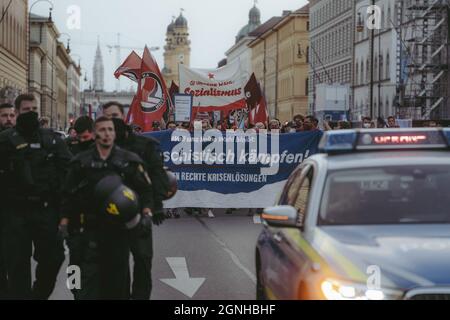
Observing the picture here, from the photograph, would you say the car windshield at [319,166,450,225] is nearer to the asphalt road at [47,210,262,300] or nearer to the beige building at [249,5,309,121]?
the asphalt road at [47,210,262,300]

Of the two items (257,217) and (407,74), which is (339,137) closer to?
(257,217)

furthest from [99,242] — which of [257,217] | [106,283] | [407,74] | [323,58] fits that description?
[323,58]

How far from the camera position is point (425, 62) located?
73.1 meters

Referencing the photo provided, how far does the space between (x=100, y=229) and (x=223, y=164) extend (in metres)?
13.6

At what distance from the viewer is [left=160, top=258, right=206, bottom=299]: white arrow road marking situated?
11.9m

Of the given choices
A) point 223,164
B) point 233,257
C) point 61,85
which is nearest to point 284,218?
point 233,257

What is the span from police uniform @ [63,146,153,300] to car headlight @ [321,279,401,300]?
243cm

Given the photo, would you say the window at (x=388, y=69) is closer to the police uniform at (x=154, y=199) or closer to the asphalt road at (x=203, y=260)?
the asphalt road at (x=203, y=260)

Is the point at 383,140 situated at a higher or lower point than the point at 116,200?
higher

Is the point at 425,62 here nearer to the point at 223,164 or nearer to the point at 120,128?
the point at 223,164
